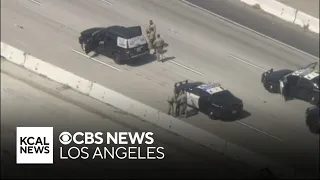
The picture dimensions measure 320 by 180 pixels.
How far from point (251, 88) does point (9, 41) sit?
11.8 meters

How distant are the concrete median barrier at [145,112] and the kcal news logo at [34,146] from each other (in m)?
4.14

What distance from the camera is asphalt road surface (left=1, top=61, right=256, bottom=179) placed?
26750 millimetres

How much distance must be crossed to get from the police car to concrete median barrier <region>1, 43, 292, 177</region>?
82.9 inches

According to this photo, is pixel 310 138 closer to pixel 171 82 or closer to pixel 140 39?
pixel 171 82

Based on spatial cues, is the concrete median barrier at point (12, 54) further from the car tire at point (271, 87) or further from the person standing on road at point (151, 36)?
the car tire at point (271, 87)

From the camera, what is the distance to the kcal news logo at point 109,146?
27.6 metres

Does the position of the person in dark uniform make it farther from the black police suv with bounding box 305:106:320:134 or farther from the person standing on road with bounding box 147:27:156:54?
the person standing on road with bounding box 147:27:156:54

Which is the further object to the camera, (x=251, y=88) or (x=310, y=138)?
(x=251, y=88)

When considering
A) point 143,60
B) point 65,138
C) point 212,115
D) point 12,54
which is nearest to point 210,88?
point 212,115

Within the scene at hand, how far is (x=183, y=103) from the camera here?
31.1 metres

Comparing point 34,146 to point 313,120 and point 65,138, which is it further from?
point 313,120

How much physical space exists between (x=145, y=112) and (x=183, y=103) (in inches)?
68.3

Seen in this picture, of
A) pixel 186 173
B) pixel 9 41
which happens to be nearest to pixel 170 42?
pixel 9 41

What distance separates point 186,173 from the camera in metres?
27.0
